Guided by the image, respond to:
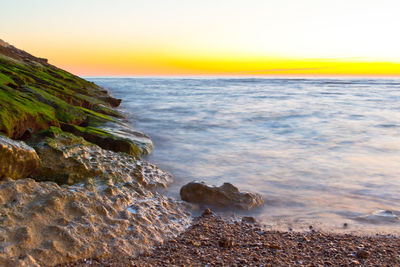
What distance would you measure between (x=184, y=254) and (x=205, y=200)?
4.74ft

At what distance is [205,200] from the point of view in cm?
428

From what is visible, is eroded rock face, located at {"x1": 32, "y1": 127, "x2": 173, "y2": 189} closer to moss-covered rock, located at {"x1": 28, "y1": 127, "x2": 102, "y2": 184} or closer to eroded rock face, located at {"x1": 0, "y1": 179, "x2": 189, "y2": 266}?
moss-covered rock, located at {"x1": 28, "y1": 127, "x2": 102, "y2": 184}

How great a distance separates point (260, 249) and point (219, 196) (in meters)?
1.35

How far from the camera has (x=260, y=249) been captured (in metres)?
3.01

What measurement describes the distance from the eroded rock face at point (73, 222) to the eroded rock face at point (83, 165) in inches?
12.3

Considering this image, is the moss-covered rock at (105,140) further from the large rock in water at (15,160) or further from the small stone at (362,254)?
the small stone at (362,254)

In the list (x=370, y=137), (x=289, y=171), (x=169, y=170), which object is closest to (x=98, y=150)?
(x=169, y=170)

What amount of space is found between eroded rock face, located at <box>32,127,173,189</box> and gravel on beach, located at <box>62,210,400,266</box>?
139cm

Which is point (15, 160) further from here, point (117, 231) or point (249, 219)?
point (249, 219)

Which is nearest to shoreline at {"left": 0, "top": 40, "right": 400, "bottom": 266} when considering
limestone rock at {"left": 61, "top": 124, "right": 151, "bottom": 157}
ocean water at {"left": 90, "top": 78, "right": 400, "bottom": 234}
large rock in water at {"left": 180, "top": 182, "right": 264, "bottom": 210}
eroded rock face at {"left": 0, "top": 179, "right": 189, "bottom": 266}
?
eroded rock face at {"left": 0, "top": 179, "right": 189, "bottom": 266}

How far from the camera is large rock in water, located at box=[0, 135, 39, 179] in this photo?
3193 mm

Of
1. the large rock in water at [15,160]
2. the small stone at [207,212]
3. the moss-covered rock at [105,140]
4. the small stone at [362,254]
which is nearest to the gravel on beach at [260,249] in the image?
the small stone at [362,254]

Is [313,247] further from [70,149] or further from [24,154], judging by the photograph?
[70,149]

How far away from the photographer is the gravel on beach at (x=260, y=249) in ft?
8.94
